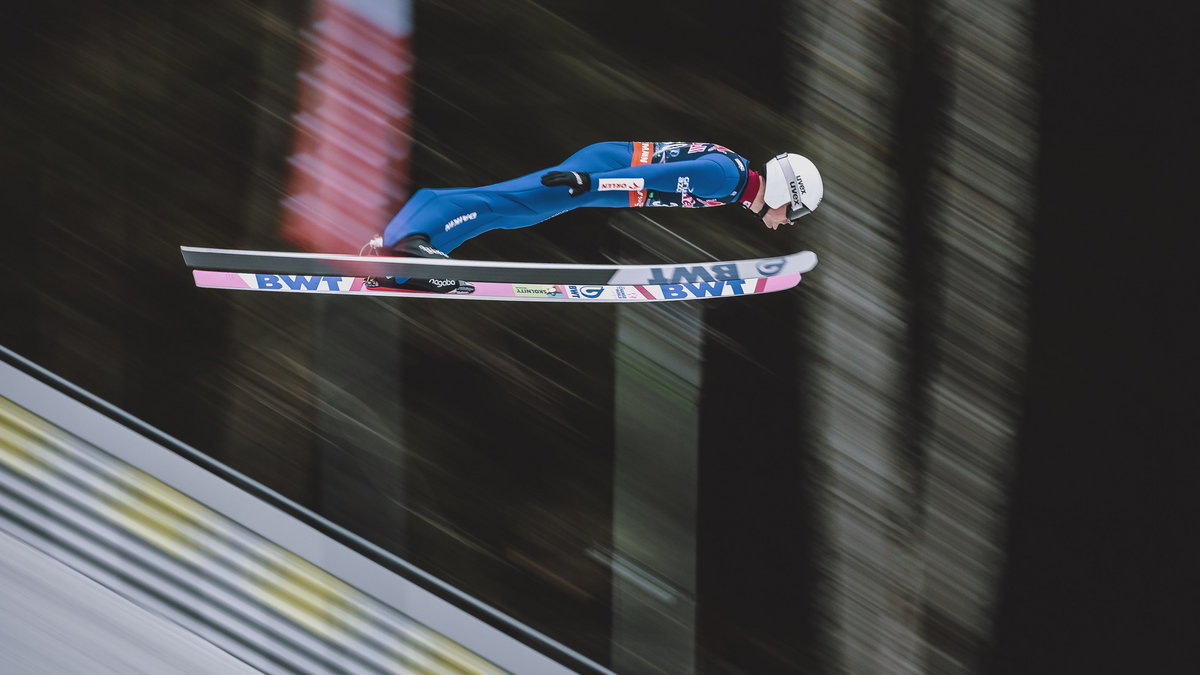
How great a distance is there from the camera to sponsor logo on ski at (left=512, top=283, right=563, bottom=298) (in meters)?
3.13

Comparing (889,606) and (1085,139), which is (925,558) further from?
(1085,139)

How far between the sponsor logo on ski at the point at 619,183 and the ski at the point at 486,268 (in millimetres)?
277

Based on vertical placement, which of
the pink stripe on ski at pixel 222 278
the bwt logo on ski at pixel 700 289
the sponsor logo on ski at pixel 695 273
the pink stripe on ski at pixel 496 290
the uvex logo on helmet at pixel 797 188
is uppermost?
the uvex logo on helmet at pixel 797 188

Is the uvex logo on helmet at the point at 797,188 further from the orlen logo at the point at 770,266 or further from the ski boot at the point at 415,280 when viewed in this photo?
the ski boot at the point at 415,280

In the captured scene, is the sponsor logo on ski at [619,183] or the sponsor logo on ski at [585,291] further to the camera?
the sponsor logo on ski at [585,291]

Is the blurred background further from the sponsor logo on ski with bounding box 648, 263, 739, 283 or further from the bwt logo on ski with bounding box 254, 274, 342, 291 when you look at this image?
the bwt logo on ski with bounding box 254, 274, 342, 291

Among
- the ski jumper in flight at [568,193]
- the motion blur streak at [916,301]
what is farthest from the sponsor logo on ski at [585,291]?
the motion blur streak at [916,301]

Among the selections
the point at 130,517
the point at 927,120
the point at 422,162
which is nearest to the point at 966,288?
the point at 927,120

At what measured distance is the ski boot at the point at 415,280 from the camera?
9.50 ft

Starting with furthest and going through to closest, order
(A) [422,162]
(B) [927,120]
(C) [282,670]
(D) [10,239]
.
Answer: (D) [10,239] → (A) [422,162] → (B) [927,120] → (C) [282,670]

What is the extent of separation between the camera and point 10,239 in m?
5.42

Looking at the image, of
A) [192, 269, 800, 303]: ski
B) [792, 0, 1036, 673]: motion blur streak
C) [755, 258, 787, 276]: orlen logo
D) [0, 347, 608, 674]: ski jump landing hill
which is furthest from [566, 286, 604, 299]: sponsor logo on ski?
[792, 0, 1036, 673]: motion blur streak

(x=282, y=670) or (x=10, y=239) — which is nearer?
(x=282, y=670)

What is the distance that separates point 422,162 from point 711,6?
166cm
